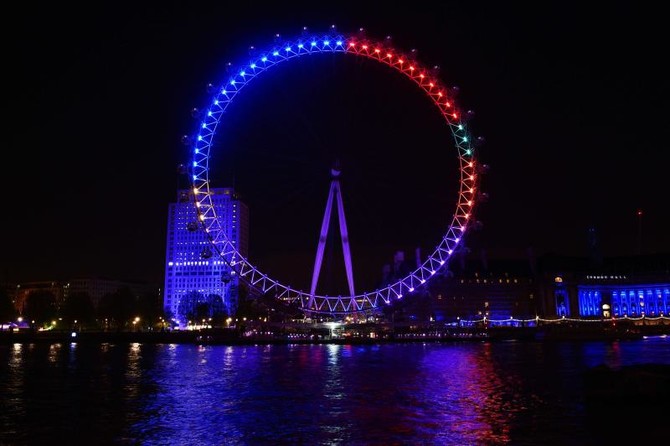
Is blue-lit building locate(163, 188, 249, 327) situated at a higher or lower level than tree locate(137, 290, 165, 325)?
higher

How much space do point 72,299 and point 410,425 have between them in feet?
348

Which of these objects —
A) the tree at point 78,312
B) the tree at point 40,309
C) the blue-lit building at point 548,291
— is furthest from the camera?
the blue-lit building at point 548,291

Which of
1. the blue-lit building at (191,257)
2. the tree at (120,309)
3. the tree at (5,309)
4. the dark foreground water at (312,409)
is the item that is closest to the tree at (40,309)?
the tree at (5,309)

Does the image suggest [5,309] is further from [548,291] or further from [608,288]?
[608,288]

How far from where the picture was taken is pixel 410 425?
17.0 metres

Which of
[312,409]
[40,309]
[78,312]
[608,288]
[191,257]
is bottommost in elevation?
[312,409]

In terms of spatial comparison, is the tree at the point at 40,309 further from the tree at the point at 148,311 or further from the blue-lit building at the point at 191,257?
the blue-lit building at the point at 191,257

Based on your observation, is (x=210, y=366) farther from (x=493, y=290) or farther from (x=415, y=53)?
(x=493, y=290)

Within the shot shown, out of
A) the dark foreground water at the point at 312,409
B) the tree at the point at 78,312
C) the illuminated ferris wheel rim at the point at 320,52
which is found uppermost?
the illuminated ferris wheel rim at the point at 320,52

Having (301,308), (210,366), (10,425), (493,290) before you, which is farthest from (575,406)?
(493,290)

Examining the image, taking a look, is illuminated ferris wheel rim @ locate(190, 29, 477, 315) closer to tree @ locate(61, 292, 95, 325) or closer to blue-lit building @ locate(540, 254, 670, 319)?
tree @ locate(61, 292, 95, 325)

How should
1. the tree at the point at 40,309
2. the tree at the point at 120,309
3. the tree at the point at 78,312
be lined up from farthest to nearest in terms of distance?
the tree at the point at 120,309 < the tree at the point at 78,312 < the tree at the point at 40,309

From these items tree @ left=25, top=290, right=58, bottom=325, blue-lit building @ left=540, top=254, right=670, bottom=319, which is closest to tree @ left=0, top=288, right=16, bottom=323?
tree @ left=25, top=290, right=58, bottom=325

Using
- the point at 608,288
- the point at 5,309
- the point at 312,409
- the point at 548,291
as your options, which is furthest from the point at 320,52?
the point at 608,288
